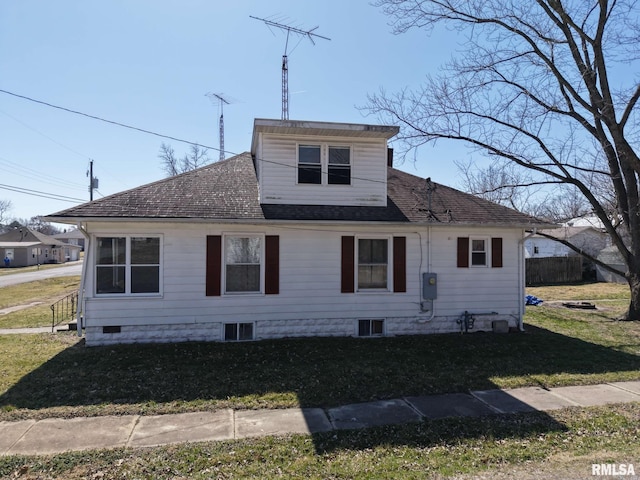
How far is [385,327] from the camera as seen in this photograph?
1048cm

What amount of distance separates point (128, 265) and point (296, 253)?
3898 mm

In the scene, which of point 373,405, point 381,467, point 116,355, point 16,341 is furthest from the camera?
point 16,341

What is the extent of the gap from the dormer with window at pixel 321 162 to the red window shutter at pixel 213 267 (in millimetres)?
1650

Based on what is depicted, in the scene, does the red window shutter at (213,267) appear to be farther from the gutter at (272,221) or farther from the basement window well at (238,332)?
the basement window well at (238,332)

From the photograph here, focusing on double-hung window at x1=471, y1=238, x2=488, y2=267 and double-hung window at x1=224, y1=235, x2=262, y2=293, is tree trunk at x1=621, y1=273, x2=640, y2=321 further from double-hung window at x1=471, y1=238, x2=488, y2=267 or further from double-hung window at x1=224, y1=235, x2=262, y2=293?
double-hung window at x1=224, y1=235, x2=262, y2=293

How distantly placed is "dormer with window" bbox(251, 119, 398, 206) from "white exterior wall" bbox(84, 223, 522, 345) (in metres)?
0.94

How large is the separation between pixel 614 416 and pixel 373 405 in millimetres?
3324

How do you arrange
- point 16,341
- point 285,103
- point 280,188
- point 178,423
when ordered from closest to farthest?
point 178,423, point 16,341, point 280,188, point 285,103

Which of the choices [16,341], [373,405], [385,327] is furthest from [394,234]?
[16,341]

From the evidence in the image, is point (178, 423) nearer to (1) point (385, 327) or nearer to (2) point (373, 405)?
(2) point (373, 405)

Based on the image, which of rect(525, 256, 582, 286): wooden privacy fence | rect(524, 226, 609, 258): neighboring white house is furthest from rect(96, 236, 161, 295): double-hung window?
rect(524, 226, 609, 258): neighboring white house

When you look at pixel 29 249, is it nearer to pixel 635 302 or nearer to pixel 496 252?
pixel 496 252

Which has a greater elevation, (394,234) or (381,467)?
(394,234)
